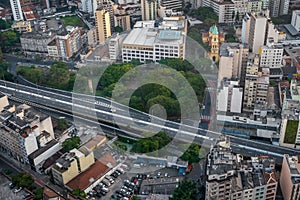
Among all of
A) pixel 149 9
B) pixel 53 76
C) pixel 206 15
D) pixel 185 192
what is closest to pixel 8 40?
pixel 53 76

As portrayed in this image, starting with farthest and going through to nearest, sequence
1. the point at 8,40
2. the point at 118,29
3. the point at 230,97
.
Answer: the point at 118,29 < the point at 8,40 < the point at 230,97

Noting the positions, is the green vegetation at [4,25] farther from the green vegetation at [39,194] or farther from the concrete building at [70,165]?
the green vegetation at [39,194]

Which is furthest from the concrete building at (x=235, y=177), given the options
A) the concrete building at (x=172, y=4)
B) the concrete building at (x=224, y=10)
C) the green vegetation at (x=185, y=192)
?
the concrete building at (x=172, y=4)

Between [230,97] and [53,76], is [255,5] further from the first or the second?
[53,76]

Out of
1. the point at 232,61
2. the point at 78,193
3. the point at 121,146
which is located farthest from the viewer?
the point at 232,61

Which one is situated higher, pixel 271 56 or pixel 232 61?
pixel 232 61

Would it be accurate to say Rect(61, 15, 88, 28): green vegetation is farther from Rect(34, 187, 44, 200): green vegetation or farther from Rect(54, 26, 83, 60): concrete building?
Rect(34, 187, 44, 200): green vegetation
